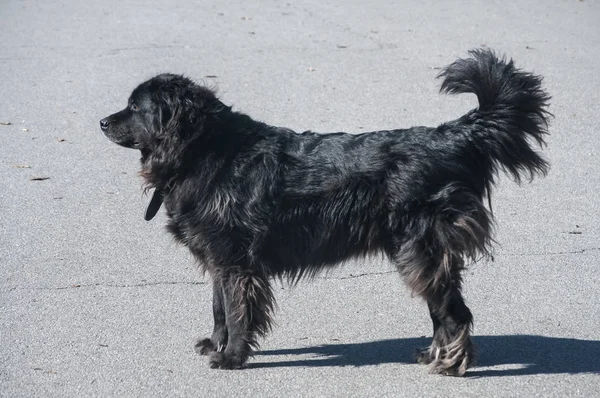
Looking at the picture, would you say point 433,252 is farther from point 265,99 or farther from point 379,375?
point 265,99

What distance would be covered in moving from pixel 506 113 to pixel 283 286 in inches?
79.2

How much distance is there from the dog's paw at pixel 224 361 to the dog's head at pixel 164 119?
1.09 metres

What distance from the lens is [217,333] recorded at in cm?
506

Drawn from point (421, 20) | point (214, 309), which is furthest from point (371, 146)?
point (421, 20)

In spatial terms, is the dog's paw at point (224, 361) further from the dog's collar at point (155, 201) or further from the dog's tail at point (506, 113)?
the dog's tail at point (506, 113)

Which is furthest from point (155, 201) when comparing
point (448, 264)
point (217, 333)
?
point (448, 264)

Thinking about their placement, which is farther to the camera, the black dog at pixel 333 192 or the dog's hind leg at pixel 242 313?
the dog's hind leg at pixel 242 313

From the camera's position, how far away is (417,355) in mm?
4973

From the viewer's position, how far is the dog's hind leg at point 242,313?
4852 millimetres

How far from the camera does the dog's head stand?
4.90 meters

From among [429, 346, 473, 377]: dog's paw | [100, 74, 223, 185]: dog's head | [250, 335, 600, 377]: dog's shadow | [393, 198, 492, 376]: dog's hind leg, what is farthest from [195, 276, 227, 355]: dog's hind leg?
[429, 346, 473, 377]: dog's paw

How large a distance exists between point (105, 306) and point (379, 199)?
6.63 feet

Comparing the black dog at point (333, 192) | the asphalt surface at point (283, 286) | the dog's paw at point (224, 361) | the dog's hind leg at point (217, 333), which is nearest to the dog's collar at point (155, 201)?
the black dog at point (333, 192)

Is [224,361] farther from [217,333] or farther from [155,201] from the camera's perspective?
[155,201]
